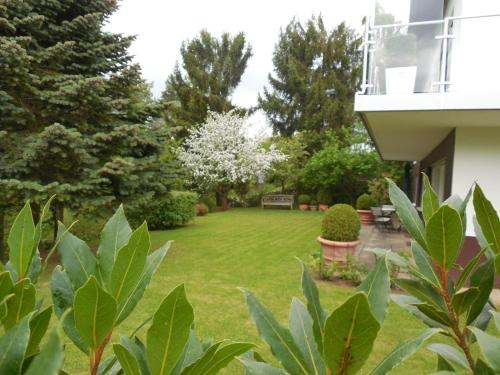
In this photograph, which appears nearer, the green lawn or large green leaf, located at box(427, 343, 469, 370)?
large green leaf, located at box(427, 343, 469, 370)

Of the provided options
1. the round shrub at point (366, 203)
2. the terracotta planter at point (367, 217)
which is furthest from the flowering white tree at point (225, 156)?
the terracotta planter at point (367, 217)

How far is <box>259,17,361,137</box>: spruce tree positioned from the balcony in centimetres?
2397

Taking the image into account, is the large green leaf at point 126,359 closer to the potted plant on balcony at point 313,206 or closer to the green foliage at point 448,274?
the green foliage at point 448,274

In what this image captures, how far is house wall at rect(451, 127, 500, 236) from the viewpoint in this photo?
21.0 feet

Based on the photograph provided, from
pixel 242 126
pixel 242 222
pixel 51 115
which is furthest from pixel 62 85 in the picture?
pixel 242 126

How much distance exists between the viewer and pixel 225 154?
21734mm

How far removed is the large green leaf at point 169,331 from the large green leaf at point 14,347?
6.0 inches

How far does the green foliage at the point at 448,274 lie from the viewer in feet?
A: 2.15

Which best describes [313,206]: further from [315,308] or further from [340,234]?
[315,308]

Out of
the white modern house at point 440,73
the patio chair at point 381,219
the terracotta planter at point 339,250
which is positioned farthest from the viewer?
the patio chair at point 381,219

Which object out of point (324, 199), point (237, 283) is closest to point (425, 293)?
point (237, 283)

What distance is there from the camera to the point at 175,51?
29094 mm

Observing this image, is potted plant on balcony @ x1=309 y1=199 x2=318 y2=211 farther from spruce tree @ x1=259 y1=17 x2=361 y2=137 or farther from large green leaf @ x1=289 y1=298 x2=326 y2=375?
large green leaf @ x1=289 y1=298 x2=326 y2=375

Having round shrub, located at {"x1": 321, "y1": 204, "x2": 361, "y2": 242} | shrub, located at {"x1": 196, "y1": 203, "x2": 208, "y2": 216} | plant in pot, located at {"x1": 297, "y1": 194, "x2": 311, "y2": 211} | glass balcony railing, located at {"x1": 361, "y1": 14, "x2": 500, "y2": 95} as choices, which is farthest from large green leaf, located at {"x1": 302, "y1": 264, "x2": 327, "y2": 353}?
plant in pot, located at {"x1": 297, "y1": 194, "x2": 311, "y2": 211}
